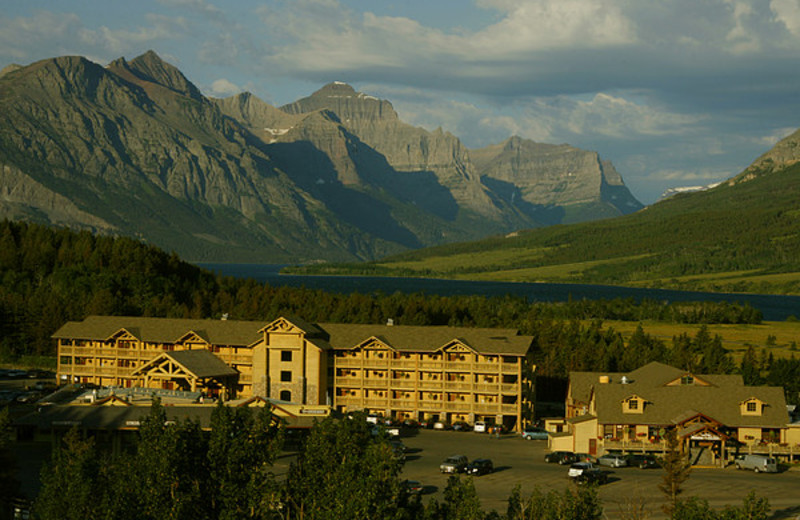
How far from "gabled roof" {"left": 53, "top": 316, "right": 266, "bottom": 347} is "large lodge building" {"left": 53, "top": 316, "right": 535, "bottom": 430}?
1.37 ft

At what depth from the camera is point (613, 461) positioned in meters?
99.6

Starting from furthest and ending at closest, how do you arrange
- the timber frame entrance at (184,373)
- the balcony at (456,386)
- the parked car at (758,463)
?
the balcony at (456,386) → the timber frame entrance at (184,373) → the parked car at (758,463)

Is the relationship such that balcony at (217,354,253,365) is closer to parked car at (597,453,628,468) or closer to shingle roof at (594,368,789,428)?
shingle roof at (594,368,789,428)

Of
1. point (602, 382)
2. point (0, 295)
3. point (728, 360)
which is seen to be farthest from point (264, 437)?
point (0, 295)

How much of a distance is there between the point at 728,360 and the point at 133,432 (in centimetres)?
9846

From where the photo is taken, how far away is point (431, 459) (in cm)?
10019

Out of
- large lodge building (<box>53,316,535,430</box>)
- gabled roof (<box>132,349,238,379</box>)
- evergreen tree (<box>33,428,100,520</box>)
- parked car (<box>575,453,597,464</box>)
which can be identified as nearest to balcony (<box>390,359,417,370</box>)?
large lodge building (<box>53,316,535,430</box>)

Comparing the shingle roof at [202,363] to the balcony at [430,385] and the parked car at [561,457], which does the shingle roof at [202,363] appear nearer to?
the balcony at [430,385]

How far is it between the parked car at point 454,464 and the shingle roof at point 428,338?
108 ft

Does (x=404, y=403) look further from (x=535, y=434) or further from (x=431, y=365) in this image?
(x=535, y=434)

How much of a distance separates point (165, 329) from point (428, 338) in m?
36.9

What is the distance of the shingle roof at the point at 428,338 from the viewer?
5054 inches

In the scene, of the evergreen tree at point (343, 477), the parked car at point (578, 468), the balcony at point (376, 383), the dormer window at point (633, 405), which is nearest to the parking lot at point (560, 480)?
the parked car at point (578, 468)

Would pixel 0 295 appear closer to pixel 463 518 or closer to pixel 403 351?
pixel 403 351
